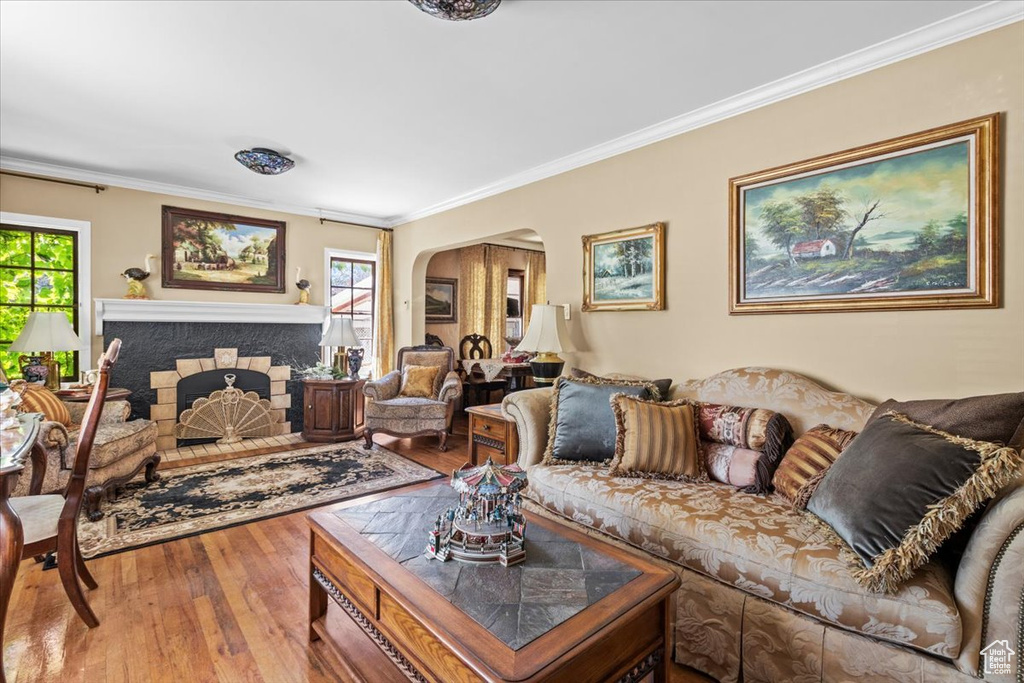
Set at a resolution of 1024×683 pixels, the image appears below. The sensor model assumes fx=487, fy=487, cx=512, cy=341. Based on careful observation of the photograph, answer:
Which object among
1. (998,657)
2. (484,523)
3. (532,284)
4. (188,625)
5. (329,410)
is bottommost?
(188,625)

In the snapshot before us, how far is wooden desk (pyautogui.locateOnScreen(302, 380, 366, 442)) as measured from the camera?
16.8ft

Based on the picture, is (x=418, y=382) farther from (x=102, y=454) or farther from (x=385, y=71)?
(x=385, y=71)

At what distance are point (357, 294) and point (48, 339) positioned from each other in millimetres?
3000

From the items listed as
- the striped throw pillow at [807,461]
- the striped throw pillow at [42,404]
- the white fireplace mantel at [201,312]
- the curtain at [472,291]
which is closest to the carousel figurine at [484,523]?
the striped throw pillow at [807,461]

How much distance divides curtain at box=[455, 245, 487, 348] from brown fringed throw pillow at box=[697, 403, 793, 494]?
4.86 m

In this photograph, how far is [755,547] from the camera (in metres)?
1.69

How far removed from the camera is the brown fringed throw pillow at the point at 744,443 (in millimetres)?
2254

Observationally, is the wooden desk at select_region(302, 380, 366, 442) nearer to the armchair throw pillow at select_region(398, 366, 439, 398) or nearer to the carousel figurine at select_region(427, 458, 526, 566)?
the armchair throw pillow at select_region(398, 366, 439, 398)

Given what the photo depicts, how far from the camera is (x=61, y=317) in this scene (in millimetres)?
3826

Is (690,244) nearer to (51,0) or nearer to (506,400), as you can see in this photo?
(506,400)

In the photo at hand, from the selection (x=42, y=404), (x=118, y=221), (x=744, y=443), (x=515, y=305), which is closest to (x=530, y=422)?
(x=744, y=443)

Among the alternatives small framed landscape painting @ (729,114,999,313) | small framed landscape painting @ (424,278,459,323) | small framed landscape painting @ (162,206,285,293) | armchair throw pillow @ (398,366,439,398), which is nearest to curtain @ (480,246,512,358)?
small framed landscape painting @ (424,278,459,323)

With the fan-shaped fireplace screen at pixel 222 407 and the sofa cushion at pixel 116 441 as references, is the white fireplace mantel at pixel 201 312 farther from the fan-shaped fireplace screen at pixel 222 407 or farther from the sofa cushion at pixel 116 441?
the sofa cushion at pixel 116 441

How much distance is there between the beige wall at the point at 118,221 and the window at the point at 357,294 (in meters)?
0.54
